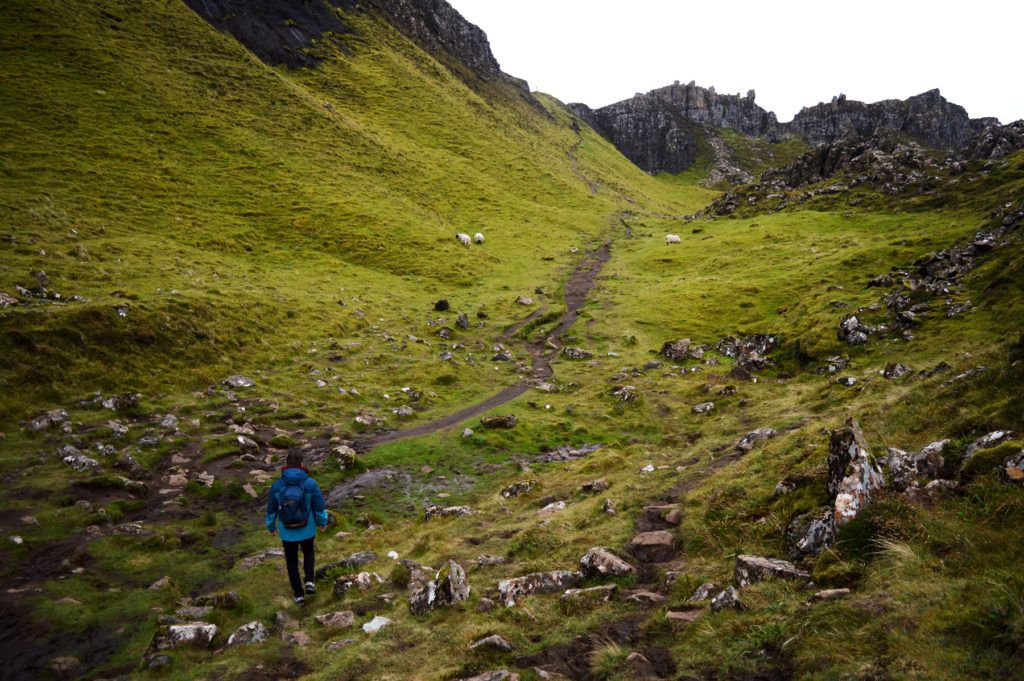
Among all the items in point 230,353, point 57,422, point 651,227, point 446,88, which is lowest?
point 57,422

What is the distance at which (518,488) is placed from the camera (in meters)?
17.8

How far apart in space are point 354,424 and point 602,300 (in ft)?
119

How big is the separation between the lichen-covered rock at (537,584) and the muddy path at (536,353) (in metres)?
13.4

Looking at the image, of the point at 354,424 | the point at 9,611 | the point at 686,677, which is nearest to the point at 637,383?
the point at 354,424

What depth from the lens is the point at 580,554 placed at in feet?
35.8

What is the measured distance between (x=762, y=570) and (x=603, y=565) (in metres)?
3.37

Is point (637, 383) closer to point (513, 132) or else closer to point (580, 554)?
point (580, 554)

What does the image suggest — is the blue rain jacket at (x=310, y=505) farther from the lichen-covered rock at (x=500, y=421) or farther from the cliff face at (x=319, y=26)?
the cliff face at (x=319, y=26)

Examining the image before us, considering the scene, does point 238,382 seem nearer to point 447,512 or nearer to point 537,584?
point 447,512

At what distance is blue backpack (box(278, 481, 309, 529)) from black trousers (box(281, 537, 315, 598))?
530 millimetres

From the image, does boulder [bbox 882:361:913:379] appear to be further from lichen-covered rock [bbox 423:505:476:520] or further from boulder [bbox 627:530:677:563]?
lichen-covered rock [bbox 423:505:476:520]

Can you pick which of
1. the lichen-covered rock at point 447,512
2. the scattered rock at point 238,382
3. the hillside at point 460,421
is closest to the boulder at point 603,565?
the hillside at point 460,421

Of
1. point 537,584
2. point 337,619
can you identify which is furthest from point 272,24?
point 537,584

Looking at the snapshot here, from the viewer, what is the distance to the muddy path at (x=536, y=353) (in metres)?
23.5
